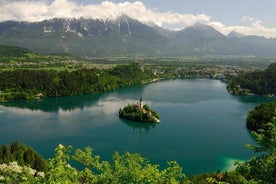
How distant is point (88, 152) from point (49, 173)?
14.3 ft

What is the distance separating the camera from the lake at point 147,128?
1759 inches

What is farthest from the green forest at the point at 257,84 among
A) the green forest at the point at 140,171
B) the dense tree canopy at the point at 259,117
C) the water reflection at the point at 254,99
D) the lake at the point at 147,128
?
the green forest at the point at 140,171

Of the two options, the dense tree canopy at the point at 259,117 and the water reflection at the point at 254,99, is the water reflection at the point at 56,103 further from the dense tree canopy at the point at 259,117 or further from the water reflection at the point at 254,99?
the water reflection at the point at 254,99

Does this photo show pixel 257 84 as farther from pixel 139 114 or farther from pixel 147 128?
pixel 147 128

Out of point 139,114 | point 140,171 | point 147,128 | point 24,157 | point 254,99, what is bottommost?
point 147,128

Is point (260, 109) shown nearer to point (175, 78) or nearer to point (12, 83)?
point (12, 83)

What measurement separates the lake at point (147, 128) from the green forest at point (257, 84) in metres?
12.1

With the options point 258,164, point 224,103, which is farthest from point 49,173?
point 224,103

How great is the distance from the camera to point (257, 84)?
103 m

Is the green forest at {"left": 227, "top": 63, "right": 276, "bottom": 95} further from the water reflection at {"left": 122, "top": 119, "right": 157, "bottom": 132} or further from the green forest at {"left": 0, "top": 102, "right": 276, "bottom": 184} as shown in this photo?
the green forest at {"left": 0, "top": 102, "right": 276, "bottom": 184}

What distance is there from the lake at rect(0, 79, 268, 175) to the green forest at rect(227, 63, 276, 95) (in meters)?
12.1

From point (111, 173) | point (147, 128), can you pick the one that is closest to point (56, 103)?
point (147, 128)

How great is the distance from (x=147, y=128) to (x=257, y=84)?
2256 inches

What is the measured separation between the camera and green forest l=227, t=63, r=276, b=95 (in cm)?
9988
